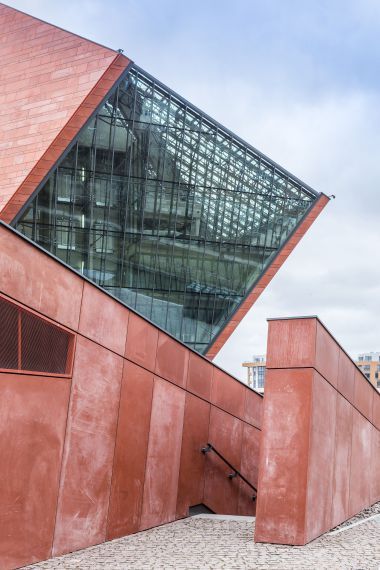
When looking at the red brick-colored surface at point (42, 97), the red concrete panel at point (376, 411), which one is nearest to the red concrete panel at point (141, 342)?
the red concrete panel at point (376, 411)

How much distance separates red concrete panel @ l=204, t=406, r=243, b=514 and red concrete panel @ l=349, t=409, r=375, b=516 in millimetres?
4342

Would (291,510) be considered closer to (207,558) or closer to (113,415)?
(207,558)

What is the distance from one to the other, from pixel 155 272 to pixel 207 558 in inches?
842

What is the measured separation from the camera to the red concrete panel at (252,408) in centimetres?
2508

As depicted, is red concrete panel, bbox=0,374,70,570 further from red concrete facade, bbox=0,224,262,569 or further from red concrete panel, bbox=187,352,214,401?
red concrete panel, bbox=187,352,214,401

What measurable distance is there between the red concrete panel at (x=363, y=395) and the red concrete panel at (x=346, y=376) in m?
0.58

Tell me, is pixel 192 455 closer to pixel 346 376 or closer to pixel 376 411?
pixel 346 376

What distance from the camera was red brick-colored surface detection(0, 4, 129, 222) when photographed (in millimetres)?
27516

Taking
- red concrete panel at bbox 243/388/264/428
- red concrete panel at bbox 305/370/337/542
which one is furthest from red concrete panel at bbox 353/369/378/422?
red concrete panel at bbox 243/388/264/428

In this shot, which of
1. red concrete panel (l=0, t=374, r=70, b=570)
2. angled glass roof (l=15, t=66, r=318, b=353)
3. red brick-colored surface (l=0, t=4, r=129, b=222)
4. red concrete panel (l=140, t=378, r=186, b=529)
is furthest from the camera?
angled glass roof (l=15, t=66, r=318, b=353)

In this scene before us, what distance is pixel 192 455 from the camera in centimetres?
1914

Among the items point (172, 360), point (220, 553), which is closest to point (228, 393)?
point (172, 360)

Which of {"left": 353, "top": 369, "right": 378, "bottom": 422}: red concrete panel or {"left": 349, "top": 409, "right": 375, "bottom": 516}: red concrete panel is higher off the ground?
{"left": 353, "top": 369, "right": 378, "bottom": 422}: red concrete panel

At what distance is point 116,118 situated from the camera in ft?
100
